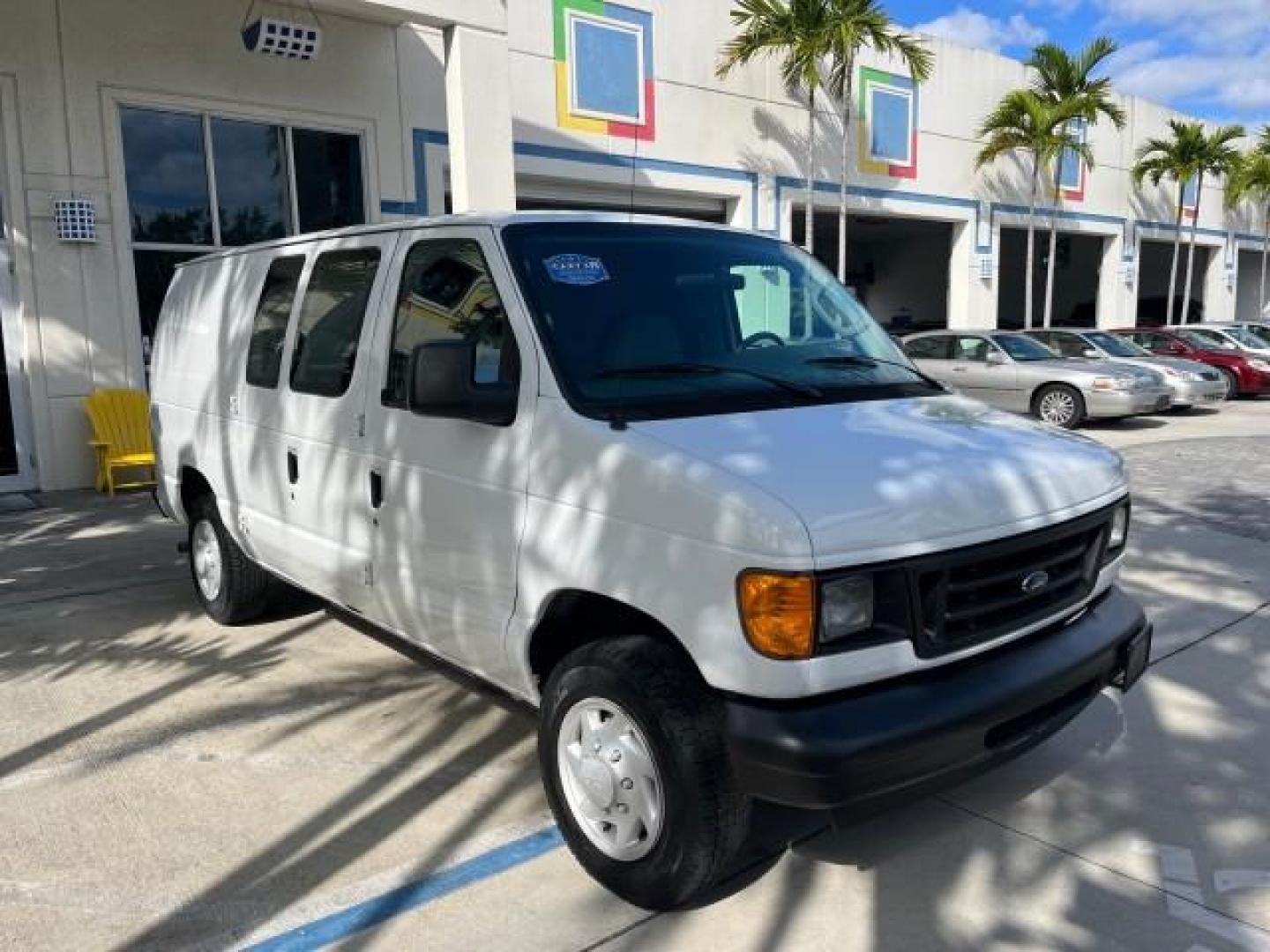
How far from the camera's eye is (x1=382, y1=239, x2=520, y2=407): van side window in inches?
136

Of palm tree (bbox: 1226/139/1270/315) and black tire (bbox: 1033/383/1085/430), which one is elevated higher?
palm tree (bbox: 1226/139/1270/315)

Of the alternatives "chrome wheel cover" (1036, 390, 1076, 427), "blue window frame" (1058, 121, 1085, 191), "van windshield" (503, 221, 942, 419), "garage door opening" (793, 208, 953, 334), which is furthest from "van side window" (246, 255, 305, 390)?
"garage door opening" (793, 208, 953, 334)

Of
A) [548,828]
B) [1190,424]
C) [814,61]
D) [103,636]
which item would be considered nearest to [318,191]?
[103,636]

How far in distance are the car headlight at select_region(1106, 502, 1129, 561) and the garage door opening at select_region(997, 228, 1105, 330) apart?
34.5 meters

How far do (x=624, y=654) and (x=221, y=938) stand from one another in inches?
55.9

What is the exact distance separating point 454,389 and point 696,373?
81cm

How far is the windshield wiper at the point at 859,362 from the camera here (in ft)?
12.5

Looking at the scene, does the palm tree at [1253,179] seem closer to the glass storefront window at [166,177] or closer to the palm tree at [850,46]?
the palm tree at [850,46]

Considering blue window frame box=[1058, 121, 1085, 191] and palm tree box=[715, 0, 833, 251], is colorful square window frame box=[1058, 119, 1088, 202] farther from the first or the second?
palm tree box=[715, 0, 833, 251]

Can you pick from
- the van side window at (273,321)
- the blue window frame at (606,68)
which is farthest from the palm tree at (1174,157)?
the van side window at (273,321)

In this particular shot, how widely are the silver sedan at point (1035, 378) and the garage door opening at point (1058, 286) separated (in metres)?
21.6

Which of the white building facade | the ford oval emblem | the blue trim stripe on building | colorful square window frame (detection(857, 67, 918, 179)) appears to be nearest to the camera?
the ford oval emblem

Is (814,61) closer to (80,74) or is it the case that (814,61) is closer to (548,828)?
(80,74)

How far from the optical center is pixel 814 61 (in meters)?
17.6
